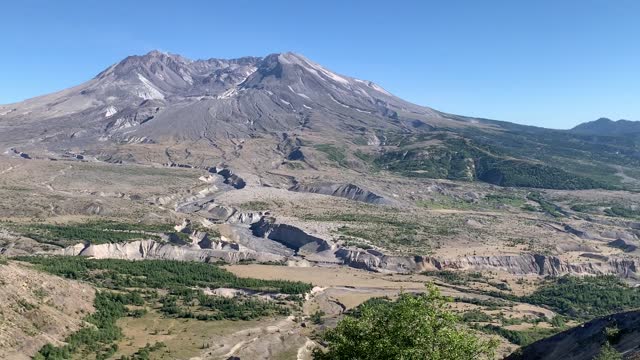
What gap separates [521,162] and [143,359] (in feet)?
560

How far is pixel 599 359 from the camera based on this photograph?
963 inches

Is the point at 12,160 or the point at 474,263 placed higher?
the point at 12,160

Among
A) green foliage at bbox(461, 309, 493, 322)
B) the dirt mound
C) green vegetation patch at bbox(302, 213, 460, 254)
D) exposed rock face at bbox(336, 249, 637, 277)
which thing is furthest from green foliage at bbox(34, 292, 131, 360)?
green vegetation patch at bbox(302, 213, 460, 254)

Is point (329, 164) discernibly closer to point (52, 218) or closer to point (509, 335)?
point (52, 218)

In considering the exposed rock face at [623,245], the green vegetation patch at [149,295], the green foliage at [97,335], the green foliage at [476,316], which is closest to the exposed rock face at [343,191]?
the exposed rock face at [623,245]

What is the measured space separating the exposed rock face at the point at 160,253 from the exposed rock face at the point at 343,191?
58.2 m

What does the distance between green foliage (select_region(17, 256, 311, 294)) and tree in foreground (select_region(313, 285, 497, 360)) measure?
41.1m

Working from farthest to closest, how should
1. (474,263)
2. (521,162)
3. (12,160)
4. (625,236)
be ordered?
(521,162) → (12,160) → (625,236) → (474,263)

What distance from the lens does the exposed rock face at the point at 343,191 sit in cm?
14262

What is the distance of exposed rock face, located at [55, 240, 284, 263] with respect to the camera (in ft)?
260

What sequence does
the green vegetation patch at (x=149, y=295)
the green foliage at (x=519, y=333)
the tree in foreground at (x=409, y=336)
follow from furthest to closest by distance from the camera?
1. the green foliage at (x=519, y=333)
2. the green vegetation patch at (x=149, y=295)
3. the tree in foreground at (x=409, y=336)

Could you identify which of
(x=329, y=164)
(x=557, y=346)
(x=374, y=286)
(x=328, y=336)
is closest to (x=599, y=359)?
(x=557, y=346)

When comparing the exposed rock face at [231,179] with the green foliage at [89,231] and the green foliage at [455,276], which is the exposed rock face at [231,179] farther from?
the green foliage at [455,276]

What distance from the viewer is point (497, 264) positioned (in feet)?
290
